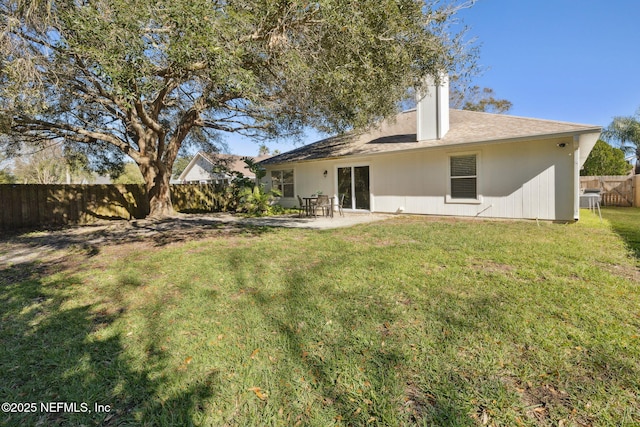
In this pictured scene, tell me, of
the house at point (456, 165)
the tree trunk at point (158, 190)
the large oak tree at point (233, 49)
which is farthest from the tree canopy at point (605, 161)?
the tree trunk at point (158, 190)

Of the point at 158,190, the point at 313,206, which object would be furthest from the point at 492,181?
the point at 158,190

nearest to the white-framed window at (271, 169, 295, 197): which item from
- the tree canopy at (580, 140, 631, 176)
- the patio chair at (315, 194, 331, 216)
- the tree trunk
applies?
the patio chair at (315, 194, 331, 216)

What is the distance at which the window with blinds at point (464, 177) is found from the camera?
32.6 feet

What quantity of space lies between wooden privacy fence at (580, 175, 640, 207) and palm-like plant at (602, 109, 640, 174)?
9.99 metres

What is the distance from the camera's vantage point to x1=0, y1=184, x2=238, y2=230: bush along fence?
420 inches

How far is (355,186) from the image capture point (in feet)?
42.3

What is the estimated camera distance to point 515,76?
14.1m

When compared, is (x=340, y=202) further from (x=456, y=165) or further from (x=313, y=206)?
(x=456, y=165)

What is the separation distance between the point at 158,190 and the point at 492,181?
12340mm

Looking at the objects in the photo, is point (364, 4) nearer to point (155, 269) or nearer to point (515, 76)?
point (155, 269)

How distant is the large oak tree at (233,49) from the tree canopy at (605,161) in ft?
61.5

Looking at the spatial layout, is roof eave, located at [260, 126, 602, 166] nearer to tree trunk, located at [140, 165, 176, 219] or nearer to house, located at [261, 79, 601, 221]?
house, located at [261, 79, 601, 221]

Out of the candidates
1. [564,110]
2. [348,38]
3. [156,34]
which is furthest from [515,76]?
[156,34]

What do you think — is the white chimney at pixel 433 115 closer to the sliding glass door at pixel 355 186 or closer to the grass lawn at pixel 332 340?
the sliding glass door at pixel 355 186
